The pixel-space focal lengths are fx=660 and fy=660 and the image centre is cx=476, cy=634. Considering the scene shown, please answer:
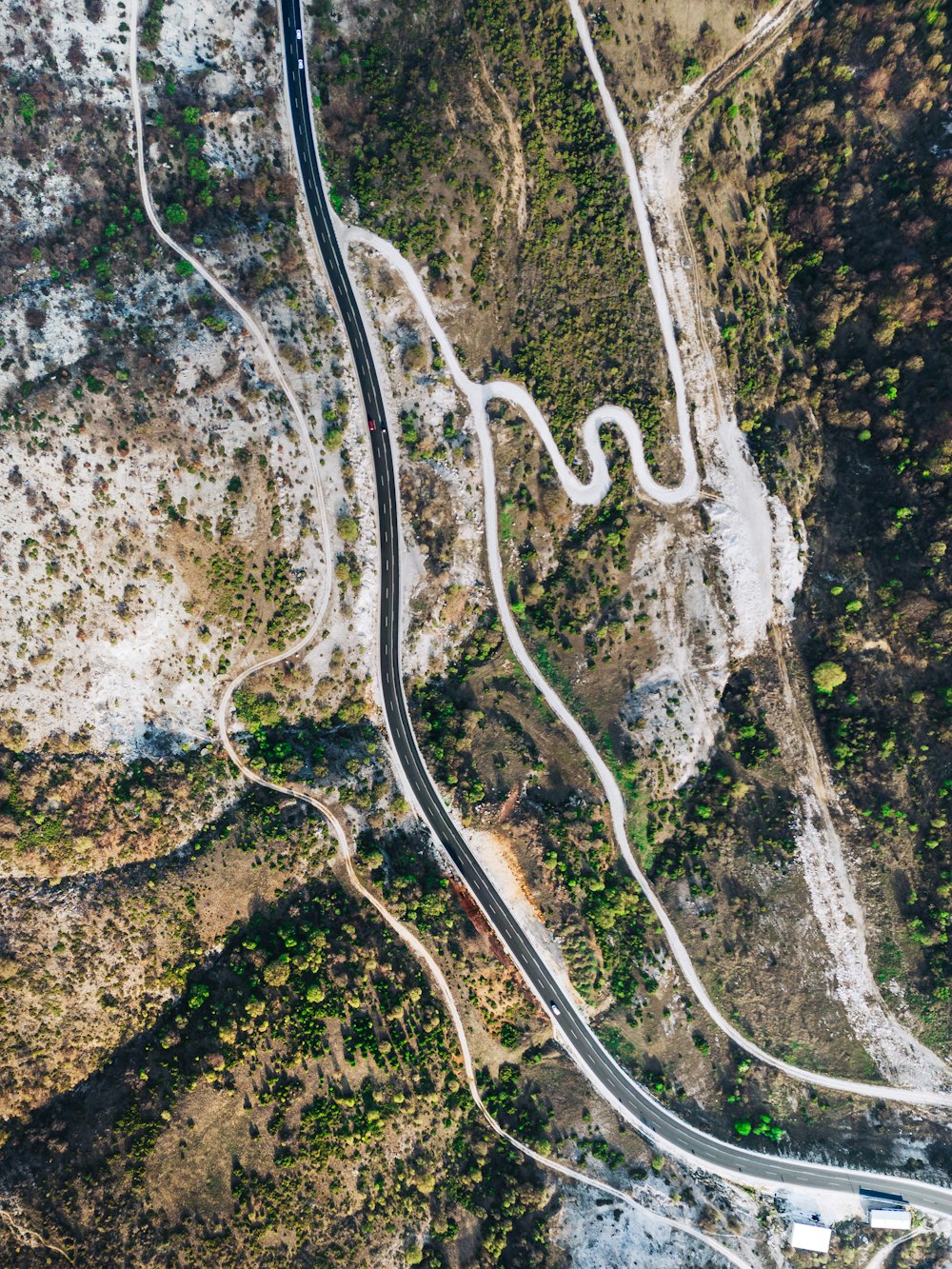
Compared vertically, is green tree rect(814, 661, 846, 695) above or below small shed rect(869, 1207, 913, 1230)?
above

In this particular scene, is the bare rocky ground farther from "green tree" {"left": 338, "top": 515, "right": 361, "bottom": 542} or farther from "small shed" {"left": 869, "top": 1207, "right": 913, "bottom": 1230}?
"small shed" {"left": 869, "top": 1207, "right": 913, "bottom": 1230}

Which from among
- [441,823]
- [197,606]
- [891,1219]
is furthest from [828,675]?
[197,606]

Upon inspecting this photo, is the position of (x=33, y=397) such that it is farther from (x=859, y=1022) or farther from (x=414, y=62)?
(x=859, y=1022)

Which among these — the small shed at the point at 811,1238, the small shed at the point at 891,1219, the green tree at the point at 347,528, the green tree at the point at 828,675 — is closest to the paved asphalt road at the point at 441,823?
the small shed at the point at 891,1219

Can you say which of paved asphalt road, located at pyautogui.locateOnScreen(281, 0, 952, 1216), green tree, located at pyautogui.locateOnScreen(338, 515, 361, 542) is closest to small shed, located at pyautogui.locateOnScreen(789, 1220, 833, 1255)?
paved asphalt road, located at pyautogui.locateOnScreen(281, 0, 952, 1216)

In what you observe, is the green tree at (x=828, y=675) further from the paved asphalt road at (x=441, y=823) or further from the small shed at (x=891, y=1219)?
the small shed at (x=891, y=1219)

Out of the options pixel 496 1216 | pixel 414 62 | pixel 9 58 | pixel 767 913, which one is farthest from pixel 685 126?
pixel 496 1216
